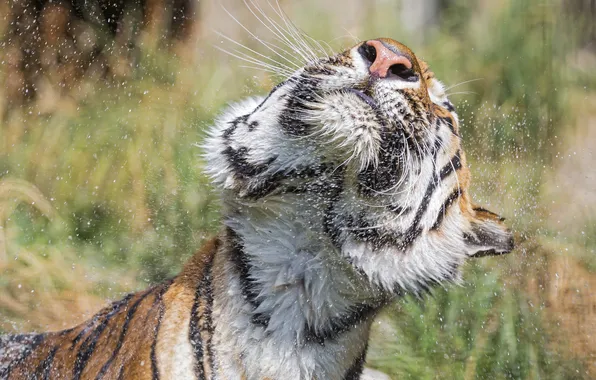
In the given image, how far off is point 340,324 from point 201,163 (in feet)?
6.15

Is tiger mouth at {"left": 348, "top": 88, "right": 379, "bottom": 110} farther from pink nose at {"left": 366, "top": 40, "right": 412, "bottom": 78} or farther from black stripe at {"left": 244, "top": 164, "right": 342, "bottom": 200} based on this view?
black stripe at {"left": 244, "top": 164, "right": 342, "bottom": 200}

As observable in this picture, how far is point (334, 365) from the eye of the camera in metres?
2.40

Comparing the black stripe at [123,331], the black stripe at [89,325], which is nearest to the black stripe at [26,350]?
the black stripe at [89,325]

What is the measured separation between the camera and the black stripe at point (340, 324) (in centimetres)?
236

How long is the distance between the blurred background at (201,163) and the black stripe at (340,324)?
145 cm

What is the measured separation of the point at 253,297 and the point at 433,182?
630mm

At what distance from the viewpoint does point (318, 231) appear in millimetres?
2344

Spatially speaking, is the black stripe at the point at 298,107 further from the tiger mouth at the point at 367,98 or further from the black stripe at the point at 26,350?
the black stripe at the point at 26,350

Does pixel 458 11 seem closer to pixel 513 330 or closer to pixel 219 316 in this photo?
pixel 513 330

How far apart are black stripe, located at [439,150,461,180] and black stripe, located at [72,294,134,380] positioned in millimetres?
1139

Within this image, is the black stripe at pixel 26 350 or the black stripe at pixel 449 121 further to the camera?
the black stripe at pixel 26 350

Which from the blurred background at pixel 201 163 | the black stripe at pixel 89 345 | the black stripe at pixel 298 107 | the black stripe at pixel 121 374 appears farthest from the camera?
the blurred background at pixel 201 163

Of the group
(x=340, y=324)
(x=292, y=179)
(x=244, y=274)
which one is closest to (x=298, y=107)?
(x=292, y=179)

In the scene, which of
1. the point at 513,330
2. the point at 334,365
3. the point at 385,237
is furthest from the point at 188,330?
the point at 513,330
